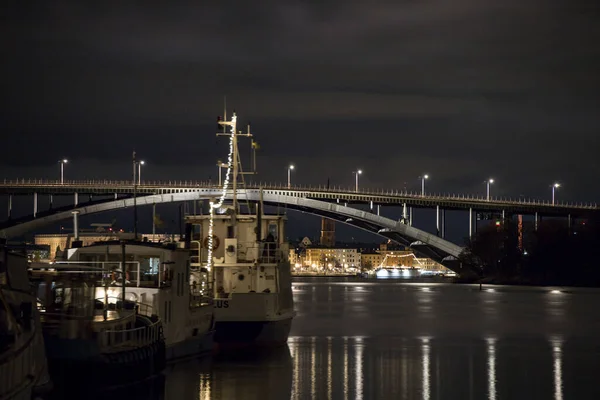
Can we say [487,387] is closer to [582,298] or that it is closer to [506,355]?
[506,355]

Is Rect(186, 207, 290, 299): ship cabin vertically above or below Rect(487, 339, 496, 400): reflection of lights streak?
above

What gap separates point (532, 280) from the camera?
128 metres

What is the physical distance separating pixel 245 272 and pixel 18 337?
20.1 metres

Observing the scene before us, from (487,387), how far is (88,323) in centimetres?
1160

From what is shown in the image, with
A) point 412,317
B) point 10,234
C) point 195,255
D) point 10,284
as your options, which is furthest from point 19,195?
point 10,284

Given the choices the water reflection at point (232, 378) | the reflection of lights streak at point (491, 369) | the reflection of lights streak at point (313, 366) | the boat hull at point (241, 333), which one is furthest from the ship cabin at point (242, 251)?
the reflection of lights streak at point (491, 369)

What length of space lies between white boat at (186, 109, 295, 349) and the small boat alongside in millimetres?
8038

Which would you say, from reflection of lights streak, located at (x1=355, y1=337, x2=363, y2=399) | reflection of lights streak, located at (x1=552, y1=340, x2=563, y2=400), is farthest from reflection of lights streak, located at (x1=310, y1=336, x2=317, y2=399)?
reflection of lights streak, located at (x1=552, y1=340, x2=563, y2=400)

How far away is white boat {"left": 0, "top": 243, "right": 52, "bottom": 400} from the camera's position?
14.3m

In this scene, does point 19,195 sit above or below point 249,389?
above

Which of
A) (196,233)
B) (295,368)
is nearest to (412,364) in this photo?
(295,368)

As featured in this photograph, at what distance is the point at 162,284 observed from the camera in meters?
29.0

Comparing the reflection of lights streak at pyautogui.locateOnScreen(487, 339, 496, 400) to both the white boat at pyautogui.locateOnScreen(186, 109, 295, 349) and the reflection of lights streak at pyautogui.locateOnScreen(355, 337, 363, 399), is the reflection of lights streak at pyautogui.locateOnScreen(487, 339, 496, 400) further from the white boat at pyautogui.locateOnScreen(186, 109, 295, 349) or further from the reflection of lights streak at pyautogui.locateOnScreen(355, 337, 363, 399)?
the white boat at pyautogui.locateOnScreen(186, 109, 295, 349)

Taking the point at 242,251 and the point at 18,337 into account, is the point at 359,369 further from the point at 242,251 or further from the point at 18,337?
the point at 18,337
